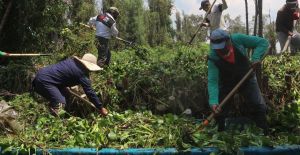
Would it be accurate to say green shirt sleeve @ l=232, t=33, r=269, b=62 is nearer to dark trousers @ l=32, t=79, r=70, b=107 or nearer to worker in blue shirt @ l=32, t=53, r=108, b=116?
worker in blue shirt @ l=32, t=53, r=108, b=116

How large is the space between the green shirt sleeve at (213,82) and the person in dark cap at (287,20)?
4.11 metres

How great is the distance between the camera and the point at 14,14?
30.1ft

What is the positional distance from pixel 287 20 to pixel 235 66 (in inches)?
158

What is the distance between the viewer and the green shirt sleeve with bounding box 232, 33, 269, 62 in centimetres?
491

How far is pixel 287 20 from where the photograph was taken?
8672 mm

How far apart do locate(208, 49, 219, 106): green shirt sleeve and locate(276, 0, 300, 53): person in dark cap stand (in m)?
4.11

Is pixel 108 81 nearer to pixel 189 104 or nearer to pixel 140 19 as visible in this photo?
pixel 189 104

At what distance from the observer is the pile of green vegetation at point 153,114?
463 centimetres

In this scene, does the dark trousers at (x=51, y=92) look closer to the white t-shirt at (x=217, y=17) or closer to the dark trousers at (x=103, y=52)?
the dark trousers at (x=103, y=52)

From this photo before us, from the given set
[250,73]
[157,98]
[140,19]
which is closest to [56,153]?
[250,73]

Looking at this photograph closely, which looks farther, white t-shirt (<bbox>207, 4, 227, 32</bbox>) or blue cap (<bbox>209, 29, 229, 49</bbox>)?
white t-shirt (<bbox>207, 4, 227, 32</bbox>)

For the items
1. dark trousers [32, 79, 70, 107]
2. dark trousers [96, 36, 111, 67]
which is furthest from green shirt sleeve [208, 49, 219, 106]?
dark trousers [96, 36, 111, 67]

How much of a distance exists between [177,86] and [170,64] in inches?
28.2

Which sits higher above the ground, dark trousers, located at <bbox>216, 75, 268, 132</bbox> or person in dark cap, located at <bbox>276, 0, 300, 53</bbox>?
person in dark cap, located at <bbox>276, 0, 300, 53</bbox>
